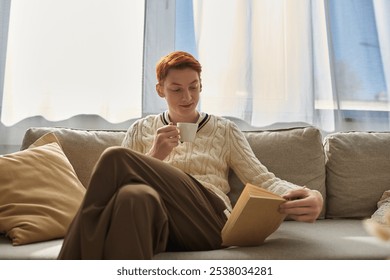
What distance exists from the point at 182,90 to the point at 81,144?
500mm

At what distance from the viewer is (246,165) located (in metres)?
1.68

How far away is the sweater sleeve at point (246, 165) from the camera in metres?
1.61

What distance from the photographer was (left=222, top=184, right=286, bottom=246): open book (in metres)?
1.15

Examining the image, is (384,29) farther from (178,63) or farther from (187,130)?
(187,130)

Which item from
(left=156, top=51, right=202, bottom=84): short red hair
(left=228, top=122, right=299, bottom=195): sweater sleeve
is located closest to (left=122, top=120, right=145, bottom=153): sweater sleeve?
(left=156, top=51, right=202, bottom=84): short red hair

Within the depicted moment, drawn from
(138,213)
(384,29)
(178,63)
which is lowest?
(138,213)

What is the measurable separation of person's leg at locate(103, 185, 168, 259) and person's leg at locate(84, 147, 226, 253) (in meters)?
0.04

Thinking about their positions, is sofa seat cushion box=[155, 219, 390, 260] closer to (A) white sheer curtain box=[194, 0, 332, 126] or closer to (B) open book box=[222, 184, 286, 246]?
(B) open book box=[222, 184, 286, 246]

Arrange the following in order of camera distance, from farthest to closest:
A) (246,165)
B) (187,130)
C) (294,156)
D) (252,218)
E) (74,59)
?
(74,59)
(294,156)
(246,165)
(187,130)
(252,218)

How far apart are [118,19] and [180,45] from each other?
330 millimetres

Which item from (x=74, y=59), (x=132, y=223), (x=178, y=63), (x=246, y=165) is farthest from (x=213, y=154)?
(x=74, y=59)

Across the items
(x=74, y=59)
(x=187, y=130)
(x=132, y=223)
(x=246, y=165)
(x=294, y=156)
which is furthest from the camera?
(x=74, y=59)
